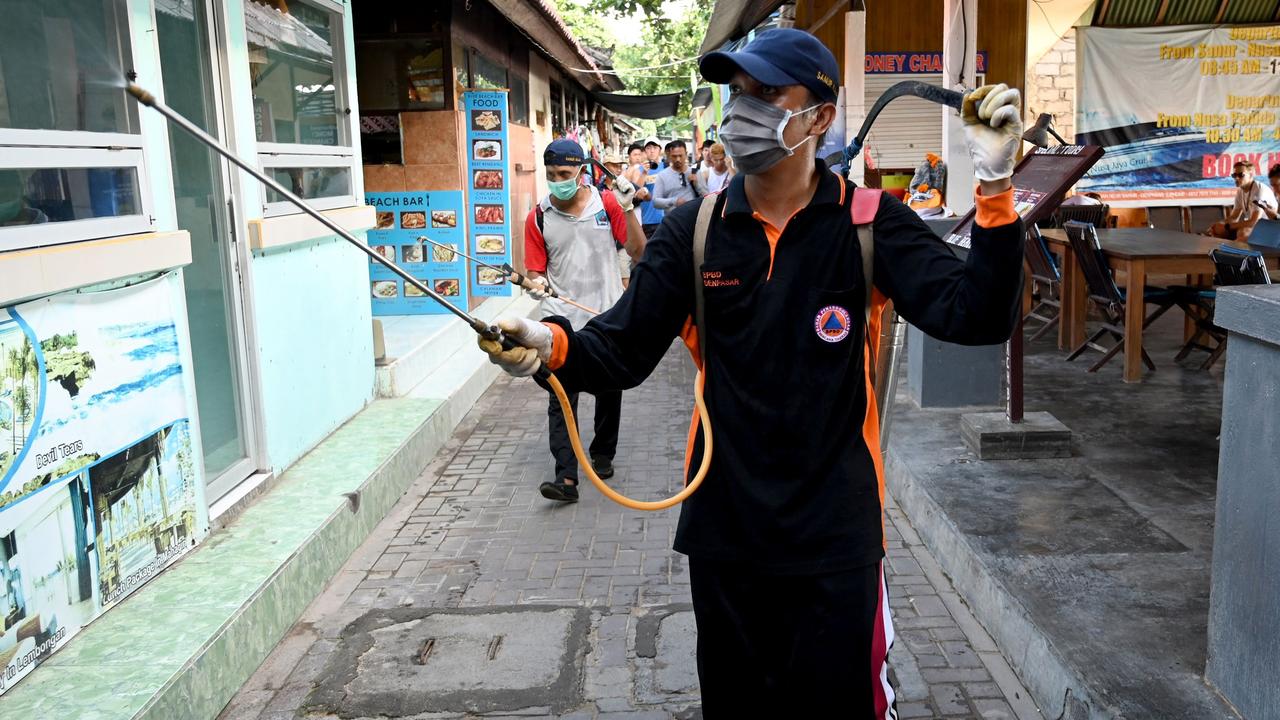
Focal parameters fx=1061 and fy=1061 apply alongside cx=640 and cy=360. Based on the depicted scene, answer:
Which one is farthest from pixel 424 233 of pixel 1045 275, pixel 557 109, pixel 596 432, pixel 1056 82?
pixel 557 109

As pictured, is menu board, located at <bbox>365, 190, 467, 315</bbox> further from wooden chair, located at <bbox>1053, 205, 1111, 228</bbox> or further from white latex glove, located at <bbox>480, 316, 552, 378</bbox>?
white latex glove, located at <bbox>480, 316, 552, 378</bbox>

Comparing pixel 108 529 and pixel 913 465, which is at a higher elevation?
pixel 108 529

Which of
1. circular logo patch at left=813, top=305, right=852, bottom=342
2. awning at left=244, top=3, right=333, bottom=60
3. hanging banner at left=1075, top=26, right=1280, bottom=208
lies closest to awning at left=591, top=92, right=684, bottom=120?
hanging banner at left=1075, top=26, right=1280, bottom=208

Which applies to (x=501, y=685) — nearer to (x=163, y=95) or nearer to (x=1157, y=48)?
(x=163, y=95)

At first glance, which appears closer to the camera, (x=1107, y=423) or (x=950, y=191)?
(x=1107, y=423)

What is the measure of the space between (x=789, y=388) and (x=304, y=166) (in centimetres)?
466

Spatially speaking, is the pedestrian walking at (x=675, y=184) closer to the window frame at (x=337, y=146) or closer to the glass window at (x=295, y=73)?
the window frame at (x=337, y=146)

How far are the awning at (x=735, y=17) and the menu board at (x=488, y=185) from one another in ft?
9.16

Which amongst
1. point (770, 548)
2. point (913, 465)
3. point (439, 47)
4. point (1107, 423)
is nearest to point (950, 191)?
point (1107, 423)

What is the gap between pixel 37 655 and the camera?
11.5ft

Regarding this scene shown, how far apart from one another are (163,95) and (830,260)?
3.54m

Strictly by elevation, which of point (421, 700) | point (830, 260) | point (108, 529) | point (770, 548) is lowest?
point (421, 700)

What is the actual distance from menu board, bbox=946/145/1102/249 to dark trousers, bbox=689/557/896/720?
3.13 meters

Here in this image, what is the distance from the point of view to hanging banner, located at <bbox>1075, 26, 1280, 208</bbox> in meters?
13.4
